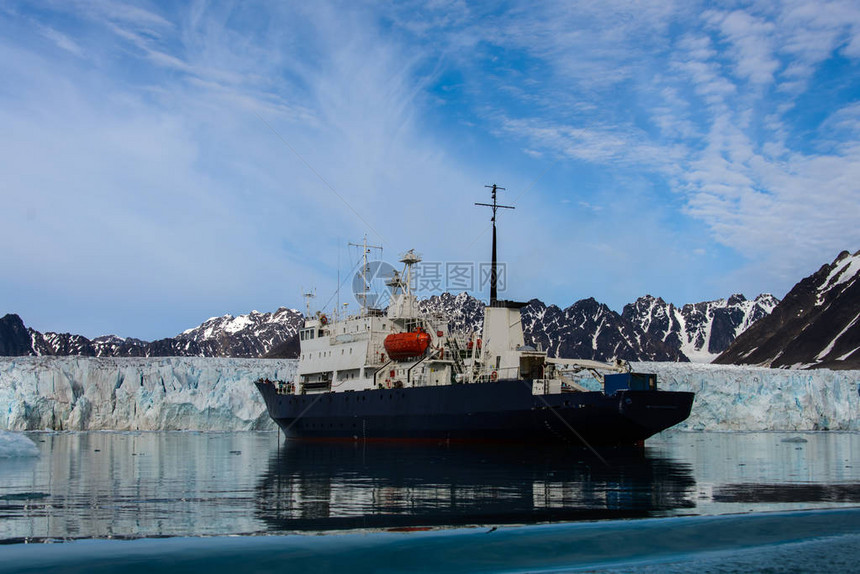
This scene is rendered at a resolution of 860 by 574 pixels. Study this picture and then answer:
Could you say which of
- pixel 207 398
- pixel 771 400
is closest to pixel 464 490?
pixel 207 398

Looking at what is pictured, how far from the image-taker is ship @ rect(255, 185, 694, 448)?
25.5 meters

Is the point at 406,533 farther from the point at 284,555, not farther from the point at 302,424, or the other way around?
the point at 302,424

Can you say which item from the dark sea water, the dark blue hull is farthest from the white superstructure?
the dark sea water

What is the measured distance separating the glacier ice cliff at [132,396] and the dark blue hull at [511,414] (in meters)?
14.5

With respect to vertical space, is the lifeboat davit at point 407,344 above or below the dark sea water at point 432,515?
above

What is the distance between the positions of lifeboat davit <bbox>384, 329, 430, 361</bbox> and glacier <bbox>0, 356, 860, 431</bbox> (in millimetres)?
16640

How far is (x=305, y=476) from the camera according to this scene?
1731cm

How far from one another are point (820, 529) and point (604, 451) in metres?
17.9

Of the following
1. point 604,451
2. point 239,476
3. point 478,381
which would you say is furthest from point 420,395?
point 239,476

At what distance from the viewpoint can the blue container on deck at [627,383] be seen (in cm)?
Result: 2494

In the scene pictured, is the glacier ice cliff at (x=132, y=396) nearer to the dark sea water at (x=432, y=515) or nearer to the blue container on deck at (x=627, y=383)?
the dark sea water at (x=432, y=515)

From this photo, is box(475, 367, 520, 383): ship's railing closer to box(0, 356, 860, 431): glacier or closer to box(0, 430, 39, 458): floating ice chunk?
box(0, 430, 39, 458): floating ice chunk

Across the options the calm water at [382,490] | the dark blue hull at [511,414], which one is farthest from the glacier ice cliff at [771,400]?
the calm water at [382,490]

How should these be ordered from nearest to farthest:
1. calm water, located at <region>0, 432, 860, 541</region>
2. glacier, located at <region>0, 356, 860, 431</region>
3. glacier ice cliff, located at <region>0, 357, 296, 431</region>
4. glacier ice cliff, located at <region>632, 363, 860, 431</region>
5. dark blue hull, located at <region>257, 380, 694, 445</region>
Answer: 1. calm water, located at <region>0, 432, 860, 541</region>
2. dark blue hull, located at <region>257, 380, 694, 445</region>
3. glacier, located at <region>0, 356, 860, 431</region>
4. glacier ice cliff, located at <region>632, 363, 860, 431</region>
5. glacier ice cliff, located at <region>0, 357, 296, 431</region>
